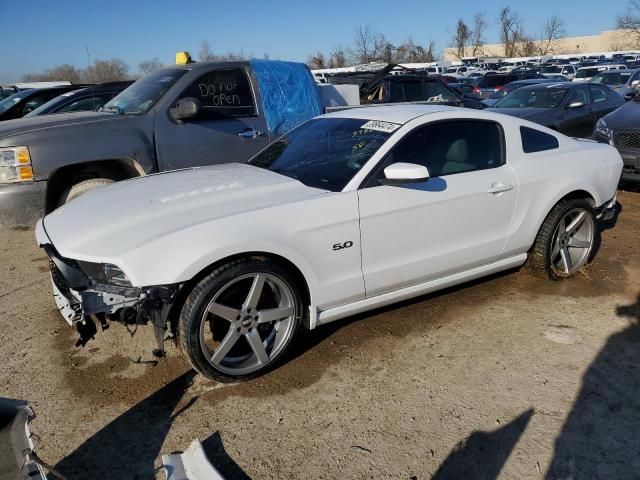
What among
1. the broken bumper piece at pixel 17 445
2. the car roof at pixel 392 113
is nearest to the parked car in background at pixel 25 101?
the car roof at pixel 392 113

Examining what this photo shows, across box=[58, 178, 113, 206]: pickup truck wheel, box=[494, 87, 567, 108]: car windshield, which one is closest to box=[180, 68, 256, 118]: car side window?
box=[58, 178, 113, 206]: pickup truck wheel

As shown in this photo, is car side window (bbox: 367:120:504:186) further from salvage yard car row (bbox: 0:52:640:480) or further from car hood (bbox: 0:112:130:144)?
car hood (bbox: 0:112:130:144)

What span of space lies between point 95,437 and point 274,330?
1123mm

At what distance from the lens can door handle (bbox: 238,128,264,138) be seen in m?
5.46

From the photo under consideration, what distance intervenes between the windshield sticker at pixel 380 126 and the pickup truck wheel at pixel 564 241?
5.35 ft

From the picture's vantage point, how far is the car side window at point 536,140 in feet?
13.5

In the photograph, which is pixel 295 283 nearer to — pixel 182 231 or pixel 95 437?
pixel 182 231

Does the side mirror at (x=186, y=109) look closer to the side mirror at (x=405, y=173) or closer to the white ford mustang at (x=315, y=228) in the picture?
the white ford mustang at (x=315, y=228)

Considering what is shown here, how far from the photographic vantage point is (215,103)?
17.9 ft

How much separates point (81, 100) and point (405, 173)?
22.8 feet

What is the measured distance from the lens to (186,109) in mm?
4996

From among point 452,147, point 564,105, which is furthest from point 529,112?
point 452,147

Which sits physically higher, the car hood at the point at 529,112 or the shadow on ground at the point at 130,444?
the car hood at the point at 529,112

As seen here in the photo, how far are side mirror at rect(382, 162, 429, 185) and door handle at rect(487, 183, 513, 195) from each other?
829mm
